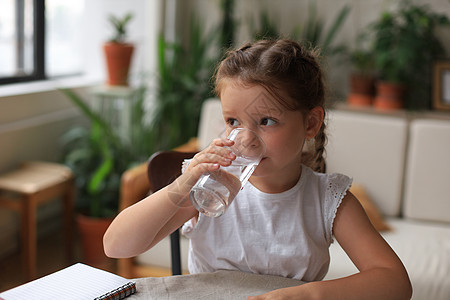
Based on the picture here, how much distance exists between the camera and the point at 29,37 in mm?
3426

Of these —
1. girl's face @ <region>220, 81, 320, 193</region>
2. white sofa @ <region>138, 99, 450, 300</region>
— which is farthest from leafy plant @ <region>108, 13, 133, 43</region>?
girl's face @ <region>220, 81, 320, 193</region>

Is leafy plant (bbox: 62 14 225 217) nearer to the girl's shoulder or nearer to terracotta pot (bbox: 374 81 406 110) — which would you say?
terracotta pot (bbox: 374 81 406 110)

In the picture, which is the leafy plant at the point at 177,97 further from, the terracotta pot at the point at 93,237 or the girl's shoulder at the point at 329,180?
the girl's shoulder at the point at 329,180

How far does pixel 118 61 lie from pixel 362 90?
1507mm

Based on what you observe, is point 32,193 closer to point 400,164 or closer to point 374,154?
point 374,154

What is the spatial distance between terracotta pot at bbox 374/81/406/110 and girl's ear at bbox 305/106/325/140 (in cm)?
228

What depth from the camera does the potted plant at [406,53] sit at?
314 centimetres

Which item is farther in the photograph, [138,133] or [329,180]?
[138,133]

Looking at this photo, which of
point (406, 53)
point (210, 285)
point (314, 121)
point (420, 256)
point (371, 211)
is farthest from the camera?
point (406, 53)

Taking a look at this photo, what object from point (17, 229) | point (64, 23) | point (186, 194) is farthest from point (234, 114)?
point (64, 23)

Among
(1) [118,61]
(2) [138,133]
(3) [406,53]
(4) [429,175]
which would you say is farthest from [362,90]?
(1) [118,61]

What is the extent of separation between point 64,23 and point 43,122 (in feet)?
3.05

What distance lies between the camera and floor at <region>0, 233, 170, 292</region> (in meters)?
2.69

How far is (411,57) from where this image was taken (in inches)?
122
